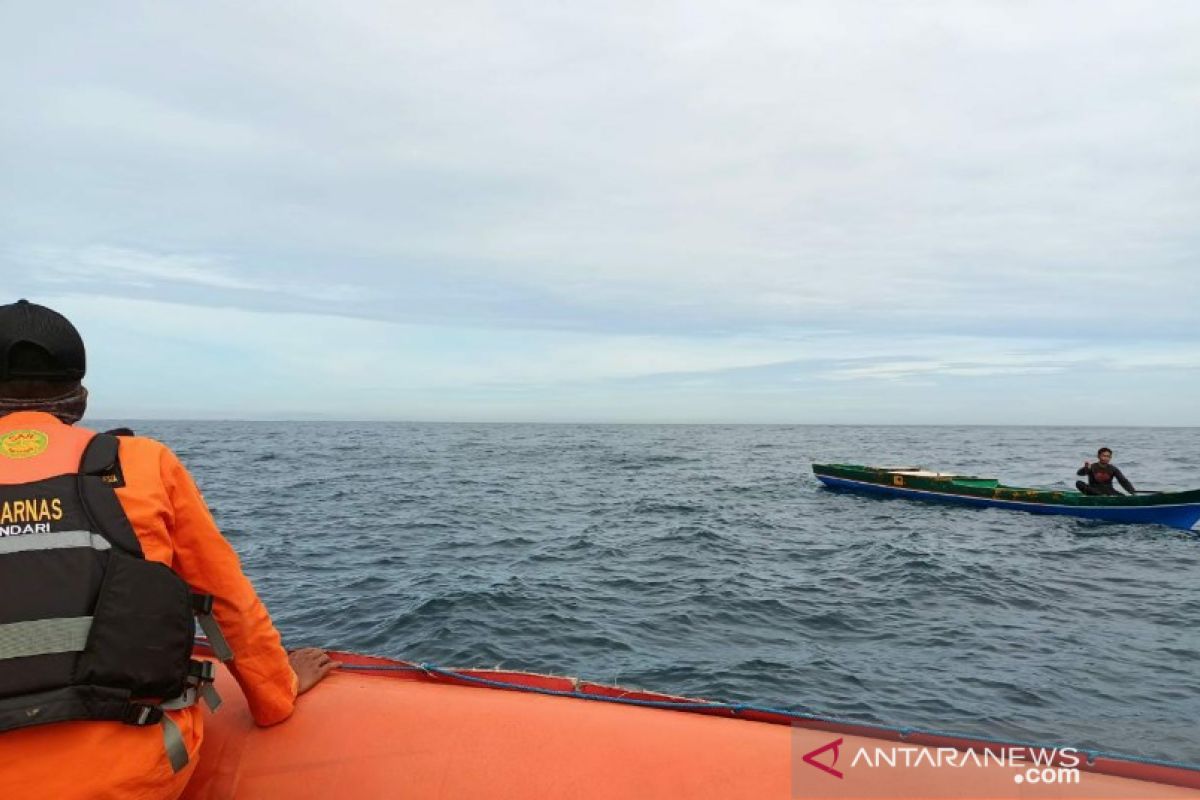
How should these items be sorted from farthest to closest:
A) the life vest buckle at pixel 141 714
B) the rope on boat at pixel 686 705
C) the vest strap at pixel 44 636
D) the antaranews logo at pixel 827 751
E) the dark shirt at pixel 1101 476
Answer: the dark shirt at pixel 1101 476, the rope on boat at pixel 686 705, the antaranews logo at pixel 827 751, the life vest buckle at pixel 141 714, the vest strap at pixel 44 636

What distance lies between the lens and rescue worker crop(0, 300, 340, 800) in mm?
1795

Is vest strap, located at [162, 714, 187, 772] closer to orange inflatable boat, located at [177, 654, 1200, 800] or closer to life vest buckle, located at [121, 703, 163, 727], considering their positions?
life vest buckle, located at [121, 703, 163, 727]

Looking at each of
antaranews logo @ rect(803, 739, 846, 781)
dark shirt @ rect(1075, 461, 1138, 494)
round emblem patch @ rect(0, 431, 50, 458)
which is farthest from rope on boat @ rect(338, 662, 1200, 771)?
dark shirt @ rect(1075, 461, 1138, 494)

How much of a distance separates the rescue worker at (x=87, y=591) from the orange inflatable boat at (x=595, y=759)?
594 mm

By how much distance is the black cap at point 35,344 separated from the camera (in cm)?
206

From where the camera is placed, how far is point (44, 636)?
1.82 m

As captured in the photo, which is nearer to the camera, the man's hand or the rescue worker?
the rescue worker

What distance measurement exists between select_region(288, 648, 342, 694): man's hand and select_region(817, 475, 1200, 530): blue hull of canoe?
20.9 metres

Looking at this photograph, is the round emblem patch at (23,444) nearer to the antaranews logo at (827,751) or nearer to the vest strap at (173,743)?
the vest strap at (173,743)

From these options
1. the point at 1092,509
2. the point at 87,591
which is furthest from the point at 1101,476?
the point at 87,591

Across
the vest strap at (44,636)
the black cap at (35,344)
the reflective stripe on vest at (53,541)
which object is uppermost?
the black cap at (35,344)

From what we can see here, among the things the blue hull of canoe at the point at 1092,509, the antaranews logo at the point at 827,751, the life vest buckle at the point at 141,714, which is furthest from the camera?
the blue hull of canoe at the point at 1092,509

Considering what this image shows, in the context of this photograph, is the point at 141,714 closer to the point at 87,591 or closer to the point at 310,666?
the point at 87,591

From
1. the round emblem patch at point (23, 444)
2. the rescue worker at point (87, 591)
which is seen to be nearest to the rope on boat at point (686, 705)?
the rescue worker at point (87, 591)
